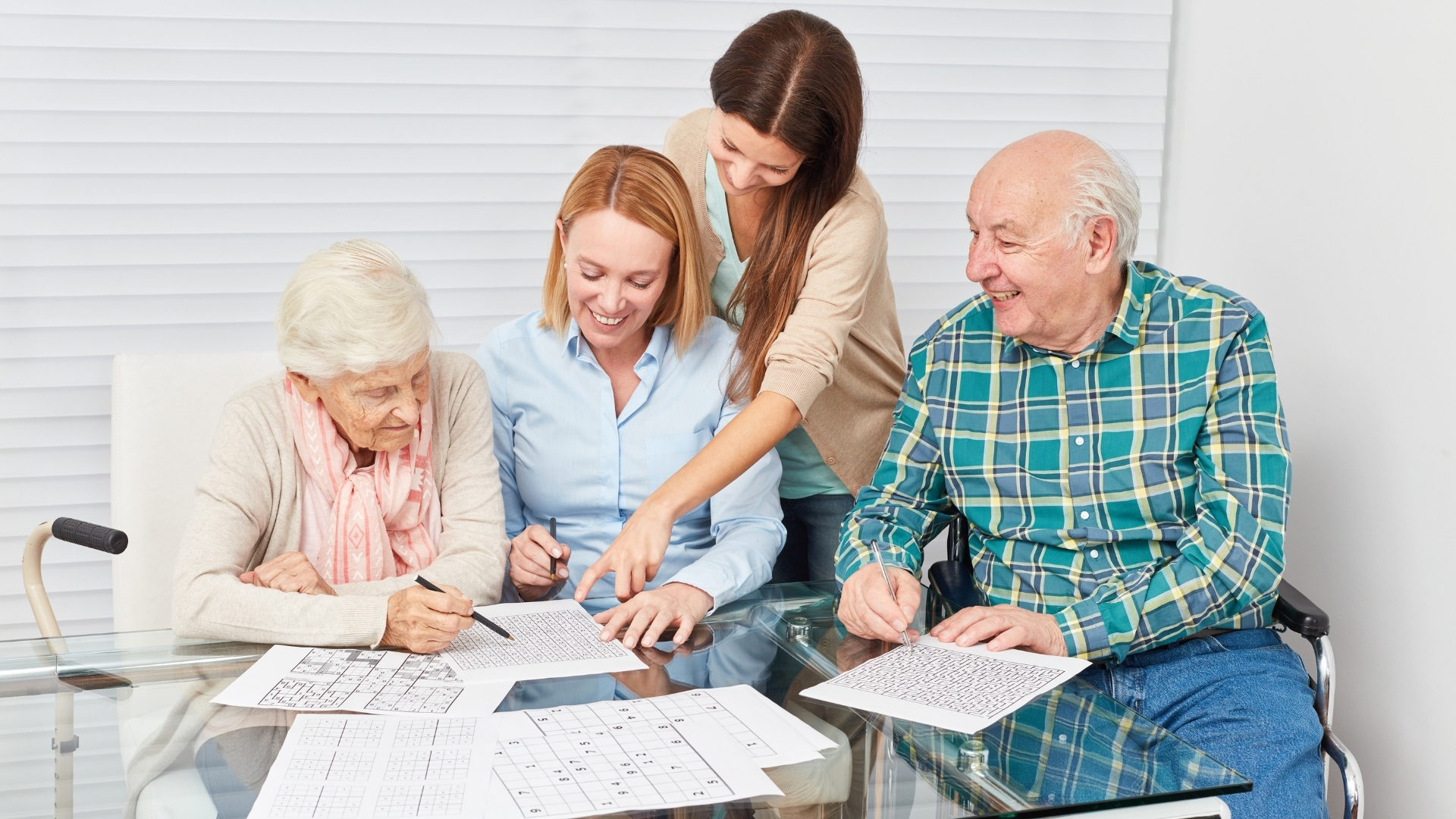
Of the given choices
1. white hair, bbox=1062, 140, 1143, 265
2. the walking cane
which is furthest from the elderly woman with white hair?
white hair, bbox=1062, 140, 1143, 265

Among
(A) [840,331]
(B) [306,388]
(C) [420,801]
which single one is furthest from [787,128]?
(C) [420,801]

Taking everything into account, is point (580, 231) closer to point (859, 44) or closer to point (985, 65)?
point (859, 44)

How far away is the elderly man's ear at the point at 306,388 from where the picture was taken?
5.94 feet

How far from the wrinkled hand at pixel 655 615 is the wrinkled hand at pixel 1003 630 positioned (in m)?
0.35

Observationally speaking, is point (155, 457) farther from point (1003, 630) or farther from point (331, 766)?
point (1003, 630)

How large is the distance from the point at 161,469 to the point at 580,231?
897 millimetres

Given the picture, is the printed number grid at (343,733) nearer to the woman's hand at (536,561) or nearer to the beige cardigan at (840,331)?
the woman's hand at (536,561)

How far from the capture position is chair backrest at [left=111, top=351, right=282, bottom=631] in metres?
2.09

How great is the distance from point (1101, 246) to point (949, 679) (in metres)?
0.81

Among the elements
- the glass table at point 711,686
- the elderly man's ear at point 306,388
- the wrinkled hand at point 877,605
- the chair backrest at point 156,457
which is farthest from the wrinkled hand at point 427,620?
the chair backrest at point 156,457

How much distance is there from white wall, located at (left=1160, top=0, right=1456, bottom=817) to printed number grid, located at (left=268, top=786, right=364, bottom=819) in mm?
1781

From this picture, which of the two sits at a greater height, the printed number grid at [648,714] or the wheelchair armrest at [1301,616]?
the wheelchair armrest at [1301,616]

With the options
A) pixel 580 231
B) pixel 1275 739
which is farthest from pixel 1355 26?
pixel 580 231

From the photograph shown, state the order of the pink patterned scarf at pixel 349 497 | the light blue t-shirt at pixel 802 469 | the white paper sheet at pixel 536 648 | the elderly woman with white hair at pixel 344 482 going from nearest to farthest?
the white paper sheet at pixel 536 648, the elderly woman with white hair at pixel 344 482, the pink patterned scarf at pixel 349 497, the light blue t-shirt at pixel 802 469
